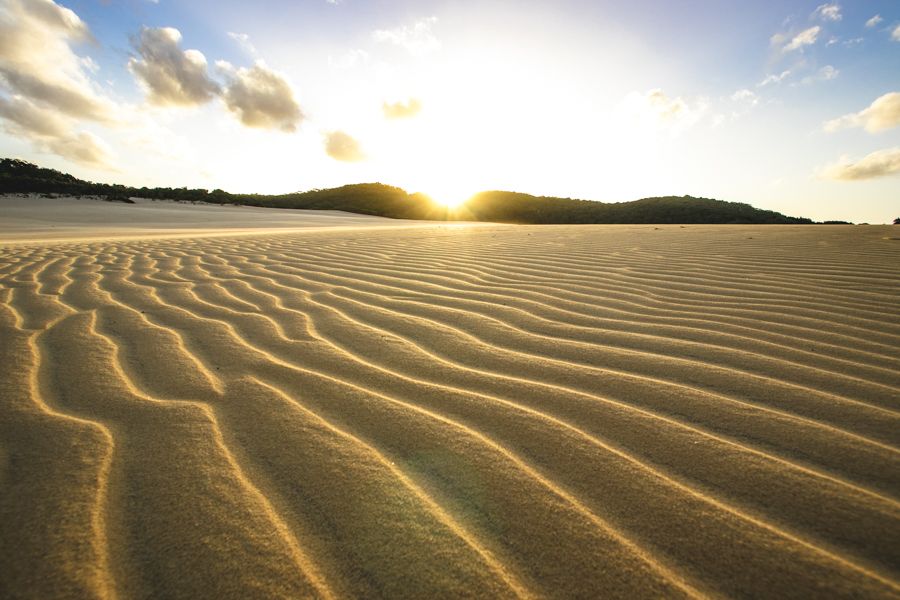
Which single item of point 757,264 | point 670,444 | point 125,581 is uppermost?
point 757,264

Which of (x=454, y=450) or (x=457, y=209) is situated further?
(x=457, y=209)

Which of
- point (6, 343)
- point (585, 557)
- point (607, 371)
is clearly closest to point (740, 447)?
point (607, 371)

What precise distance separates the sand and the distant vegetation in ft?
86.6

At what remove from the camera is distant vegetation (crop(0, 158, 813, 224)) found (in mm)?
22812

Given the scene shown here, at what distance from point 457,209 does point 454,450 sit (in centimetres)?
3409

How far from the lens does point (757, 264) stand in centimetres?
387

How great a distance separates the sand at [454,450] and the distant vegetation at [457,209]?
26.4m

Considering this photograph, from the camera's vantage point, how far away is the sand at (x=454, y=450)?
0.85 m

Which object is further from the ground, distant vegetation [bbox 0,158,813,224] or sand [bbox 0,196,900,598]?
distant vegetation [bbox 0,158,813,224]

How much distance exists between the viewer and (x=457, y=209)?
34344 millimetres

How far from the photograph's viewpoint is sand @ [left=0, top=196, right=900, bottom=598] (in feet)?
2.79

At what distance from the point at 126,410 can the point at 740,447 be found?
198 cm

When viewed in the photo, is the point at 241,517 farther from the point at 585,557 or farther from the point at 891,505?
the point at 891,505

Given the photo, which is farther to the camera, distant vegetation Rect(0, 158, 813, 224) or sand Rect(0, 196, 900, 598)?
distant vegetation Rect(0, 158, 813, 224)
